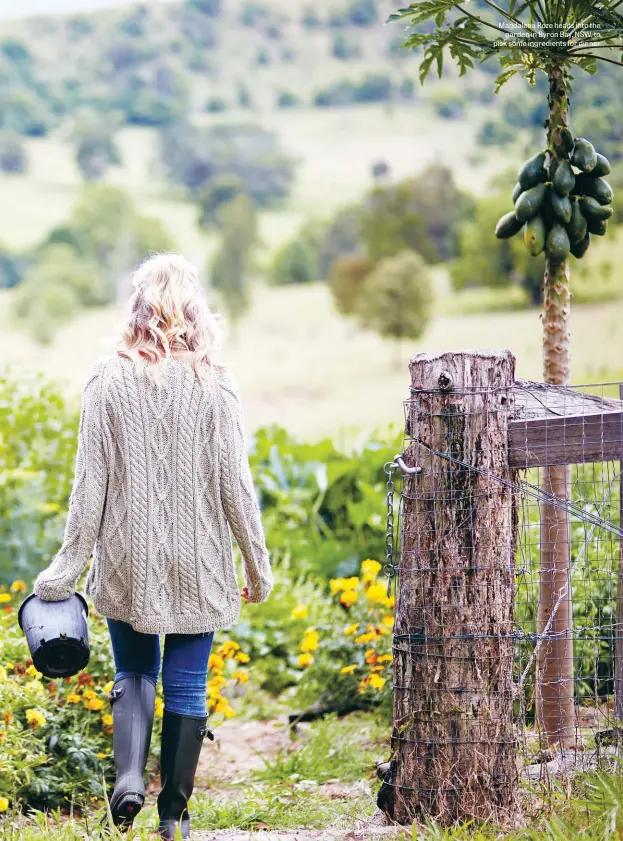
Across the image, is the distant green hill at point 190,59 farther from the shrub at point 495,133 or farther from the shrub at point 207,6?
the shrub at point 495,133

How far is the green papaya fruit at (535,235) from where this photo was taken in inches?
148

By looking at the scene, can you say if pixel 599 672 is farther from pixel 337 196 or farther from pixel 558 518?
pixel 337 196

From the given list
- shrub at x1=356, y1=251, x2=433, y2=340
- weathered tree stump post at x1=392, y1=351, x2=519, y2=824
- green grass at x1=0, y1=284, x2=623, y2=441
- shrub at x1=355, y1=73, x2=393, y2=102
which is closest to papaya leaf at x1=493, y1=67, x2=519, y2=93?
weathered tree stump post at x1=392, y1=351, x2=519, y2=824

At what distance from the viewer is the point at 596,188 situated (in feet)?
12.5

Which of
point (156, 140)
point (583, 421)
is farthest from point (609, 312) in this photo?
point (156, 140)

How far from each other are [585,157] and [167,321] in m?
1.83

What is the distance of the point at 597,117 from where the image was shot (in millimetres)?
16984

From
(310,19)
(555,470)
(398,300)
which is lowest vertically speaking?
(555,470)

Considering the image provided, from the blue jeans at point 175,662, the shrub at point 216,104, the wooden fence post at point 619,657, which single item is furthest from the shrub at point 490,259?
the blue jeans at point 175,662

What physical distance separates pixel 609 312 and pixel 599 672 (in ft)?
57.8

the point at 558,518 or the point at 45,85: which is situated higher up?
the point at 45,85

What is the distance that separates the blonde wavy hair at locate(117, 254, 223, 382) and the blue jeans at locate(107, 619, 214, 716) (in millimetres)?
776

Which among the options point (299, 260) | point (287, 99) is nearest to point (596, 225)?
point (299, 260)

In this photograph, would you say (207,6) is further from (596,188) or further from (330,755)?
(330,755)
